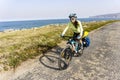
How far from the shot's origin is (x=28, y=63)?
1253 cm

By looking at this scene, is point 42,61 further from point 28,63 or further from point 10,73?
point 10,73

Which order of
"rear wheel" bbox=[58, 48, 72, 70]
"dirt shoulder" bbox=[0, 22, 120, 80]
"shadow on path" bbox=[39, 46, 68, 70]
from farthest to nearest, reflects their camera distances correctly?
"shadow on path" bbox=[39, 46, 68, 70] < "rear wheel" bbox=[58, 48, 72, 70] < "dirt shoulder" bbox=[0, 22, 120, 80]

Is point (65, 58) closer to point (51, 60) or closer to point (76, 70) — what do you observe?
point (76, 70)

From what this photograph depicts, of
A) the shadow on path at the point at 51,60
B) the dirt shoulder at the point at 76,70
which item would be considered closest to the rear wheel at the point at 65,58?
the shadow on path at the point at 51,60

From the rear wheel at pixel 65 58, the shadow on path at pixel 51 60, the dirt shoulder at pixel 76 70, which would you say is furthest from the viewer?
the shadow on path at pixel 51 60

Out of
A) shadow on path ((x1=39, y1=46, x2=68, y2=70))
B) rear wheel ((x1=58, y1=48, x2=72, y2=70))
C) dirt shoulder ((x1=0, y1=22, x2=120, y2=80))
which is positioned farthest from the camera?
shadow on path ((x1=39, y1=46, x2=68, y2=70))

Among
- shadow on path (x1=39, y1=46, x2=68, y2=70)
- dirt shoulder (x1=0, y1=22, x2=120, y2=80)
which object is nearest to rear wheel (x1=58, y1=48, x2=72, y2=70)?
shadow on path (x1=39, y1=46, x2=68, y2=70)

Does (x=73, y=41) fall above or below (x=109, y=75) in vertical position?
above

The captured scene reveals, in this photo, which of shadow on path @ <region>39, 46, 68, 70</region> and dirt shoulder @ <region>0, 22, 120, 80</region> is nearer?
dirt shoulder @ <region>0, 22, 120, 80</region>

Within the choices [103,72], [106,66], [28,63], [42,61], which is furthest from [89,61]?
[28,63]

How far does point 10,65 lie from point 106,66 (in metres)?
5.76

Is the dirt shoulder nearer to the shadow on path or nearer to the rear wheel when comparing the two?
the shadow on path

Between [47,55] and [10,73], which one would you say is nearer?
[10,73]

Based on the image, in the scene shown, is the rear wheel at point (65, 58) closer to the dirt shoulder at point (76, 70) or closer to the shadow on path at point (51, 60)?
the shadow on path at point (51, 60)
